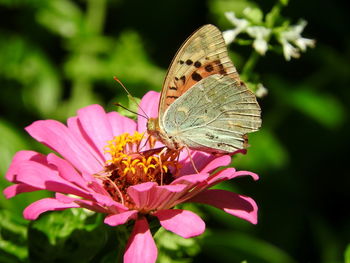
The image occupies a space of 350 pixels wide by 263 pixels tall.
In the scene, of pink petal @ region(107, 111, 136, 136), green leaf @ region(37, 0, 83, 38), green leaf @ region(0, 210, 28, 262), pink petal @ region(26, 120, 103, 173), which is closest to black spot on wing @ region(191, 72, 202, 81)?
pink petal @ region(107, 111, 136, 136)

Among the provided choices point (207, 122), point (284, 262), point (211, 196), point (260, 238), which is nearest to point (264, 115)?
point (260, 238)

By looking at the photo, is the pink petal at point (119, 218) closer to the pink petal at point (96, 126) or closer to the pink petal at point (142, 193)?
the pink petal at point (142, 193)

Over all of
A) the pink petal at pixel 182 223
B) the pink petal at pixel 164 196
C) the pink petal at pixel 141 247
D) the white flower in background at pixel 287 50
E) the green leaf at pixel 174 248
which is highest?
the white flower in background at pixel 287 50

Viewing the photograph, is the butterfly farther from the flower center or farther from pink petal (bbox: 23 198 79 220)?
pink petal (bbox: 23 198 79 220)

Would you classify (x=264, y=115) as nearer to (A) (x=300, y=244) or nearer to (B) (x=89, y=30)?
(A) (x=300, y=244)

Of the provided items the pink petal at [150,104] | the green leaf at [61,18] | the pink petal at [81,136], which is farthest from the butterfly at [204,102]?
the green leaf at [61,18]
